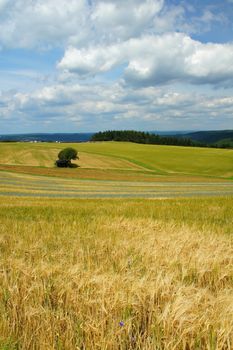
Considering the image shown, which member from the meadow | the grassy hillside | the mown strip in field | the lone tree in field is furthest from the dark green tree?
the meadow

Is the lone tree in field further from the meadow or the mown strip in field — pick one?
the meadow

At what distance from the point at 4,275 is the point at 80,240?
2847 millimetres

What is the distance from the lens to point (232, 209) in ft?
46.3

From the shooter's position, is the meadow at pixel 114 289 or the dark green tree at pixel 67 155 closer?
the meadow at pixel 114 289

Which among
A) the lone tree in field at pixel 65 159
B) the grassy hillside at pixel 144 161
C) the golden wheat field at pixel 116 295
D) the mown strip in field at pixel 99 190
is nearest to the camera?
the golden wheat field at pixel 116 295

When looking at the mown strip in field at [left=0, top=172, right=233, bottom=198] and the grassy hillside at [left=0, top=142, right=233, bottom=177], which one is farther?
the grassy hillside at [left=0, top=142, right=233, bottom=177]

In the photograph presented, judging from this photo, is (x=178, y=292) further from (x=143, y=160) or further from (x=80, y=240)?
(x=143, y=160)

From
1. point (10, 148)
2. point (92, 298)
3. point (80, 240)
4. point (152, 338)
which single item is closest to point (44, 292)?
point (92, 298)

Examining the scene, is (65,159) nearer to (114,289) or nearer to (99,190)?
(99,190)

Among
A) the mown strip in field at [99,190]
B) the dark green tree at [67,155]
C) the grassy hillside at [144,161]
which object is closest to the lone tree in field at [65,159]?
the dark green tree at [67,155]

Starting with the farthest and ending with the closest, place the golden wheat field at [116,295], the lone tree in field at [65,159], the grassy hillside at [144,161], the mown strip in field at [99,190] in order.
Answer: the grassy hillside at [144,161] → the lone tree in field at [65,159] → the mown strip in field at [99,190] → the golden wheat field at [116,295]

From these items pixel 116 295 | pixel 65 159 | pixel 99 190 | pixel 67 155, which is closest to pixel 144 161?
pixel 67 155

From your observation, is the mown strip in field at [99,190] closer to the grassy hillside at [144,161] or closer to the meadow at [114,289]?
the meadow at [114,289]

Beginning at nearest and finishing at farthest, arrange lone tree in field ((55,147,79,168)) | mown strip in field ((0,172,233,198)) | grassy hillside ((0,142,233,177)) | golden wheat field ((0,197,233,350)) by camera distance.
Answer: golden wheat field ((0,197,233,350))
mown strip in field ((0,172,233,198))
lone tree in field ((55,147,79,168))
grassy hillside ((0,142,233,177))
